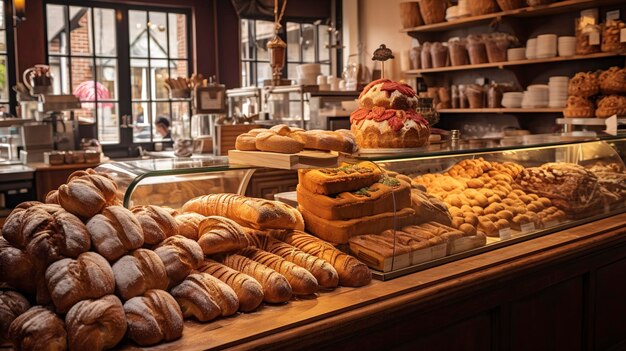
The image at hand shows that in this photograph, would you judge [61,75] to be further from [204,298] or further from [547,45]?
[204,298]

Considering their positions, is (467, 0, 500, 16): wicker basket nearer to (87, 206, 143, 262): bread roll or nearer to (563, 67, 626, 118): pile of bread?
(563, 67, 626, 118): pile of bread

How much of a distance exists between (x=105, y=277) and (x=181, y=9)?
255 inches

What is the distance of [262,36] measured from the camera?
305 inches

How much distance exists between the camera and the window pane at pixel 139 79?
7.04 metres

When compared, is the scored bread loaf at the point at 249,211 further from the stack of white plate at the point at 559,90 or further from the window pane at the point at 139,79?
the window pane at the point at 139,79

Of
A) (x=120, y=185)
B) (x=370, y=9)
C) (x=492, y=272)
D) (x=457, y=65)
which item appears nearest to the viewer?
(x=120, y=185)

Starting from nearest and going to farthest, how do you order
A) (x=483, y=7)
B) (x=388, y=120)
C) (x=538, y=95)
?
1. (x=388, y=120)
2. (x=538, y=95)
3. (x=483, y=7)

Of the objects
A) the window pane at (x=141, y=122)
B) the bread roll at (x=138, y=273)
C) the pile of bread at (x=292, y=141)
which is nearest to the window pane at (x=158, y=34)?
the window pane at (x=141, y=122)

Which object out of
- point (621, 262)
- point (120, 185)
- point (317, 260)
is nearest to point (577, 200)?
point (621, 262)

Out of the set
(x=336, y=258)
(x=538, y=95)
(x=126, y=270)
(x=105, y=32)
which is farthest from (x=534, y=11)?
(x=126, y=270)

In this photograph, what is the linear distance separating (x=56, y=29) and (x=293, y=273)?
589 centimetres

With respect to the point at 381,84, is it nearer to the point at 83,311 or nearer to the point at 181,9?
the point at 83,311

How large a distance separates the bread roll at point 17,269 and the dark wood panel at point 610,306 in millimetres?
1954

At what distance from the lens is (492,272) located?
1.86m
